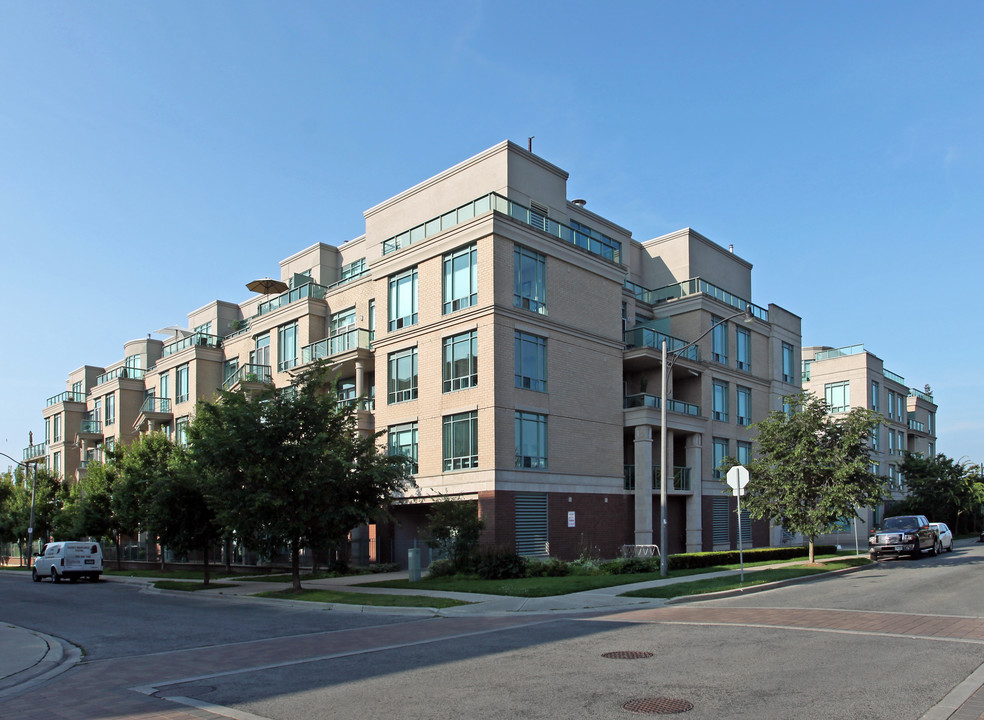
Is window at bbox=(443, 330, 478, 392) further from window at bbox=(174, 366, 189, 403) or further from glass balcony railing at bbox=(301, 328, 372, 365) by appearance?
window at bbox=(174, 366, 189, 403)

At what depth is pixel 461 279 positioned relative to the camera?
3256 cm

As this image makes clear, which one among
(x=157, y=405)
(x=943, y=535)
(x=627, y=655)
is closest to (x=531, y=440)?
(x=627, y=655)

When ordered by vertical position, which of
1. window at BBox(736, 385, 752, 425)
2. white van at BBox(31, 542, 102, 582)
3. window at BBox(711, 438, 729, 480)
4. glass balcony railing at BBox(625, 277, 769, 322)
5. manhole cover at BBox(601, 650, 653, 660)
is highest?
glass balcony railing at BBox(625, 277, 769, 322)

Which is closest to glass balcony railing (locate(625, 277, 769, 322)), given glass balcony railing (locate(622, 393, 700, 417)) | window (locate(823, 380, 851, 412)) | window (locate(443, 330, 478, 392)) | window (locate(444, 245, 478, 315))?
glass balcony railing (locate(622, 393, 700, 417))

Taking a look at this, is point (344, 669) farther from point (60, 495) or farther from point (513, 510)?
point (60, 495)

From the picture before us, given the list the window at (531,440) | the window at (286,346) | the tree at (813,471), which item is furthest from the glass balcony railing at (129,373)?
the tree at (813,471)

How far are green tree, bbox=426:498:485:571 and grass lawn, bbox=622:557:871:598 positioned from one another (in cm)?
829

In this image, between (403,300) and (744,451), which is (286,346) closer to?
(403,300)

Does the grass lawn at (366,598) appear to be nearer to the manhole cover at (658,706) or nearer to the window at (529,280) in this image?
the manhole cover at (658,706)

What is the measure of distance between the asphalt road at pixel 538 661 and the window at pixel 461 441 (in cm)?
1195

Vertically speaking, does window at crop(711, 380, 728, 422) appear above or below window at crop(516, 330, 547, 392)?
below

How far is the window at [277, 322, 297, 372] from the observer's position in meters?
42.9

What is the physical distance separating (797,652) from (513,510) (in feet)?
63.2

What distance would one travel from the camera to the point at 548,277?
3356 cm
